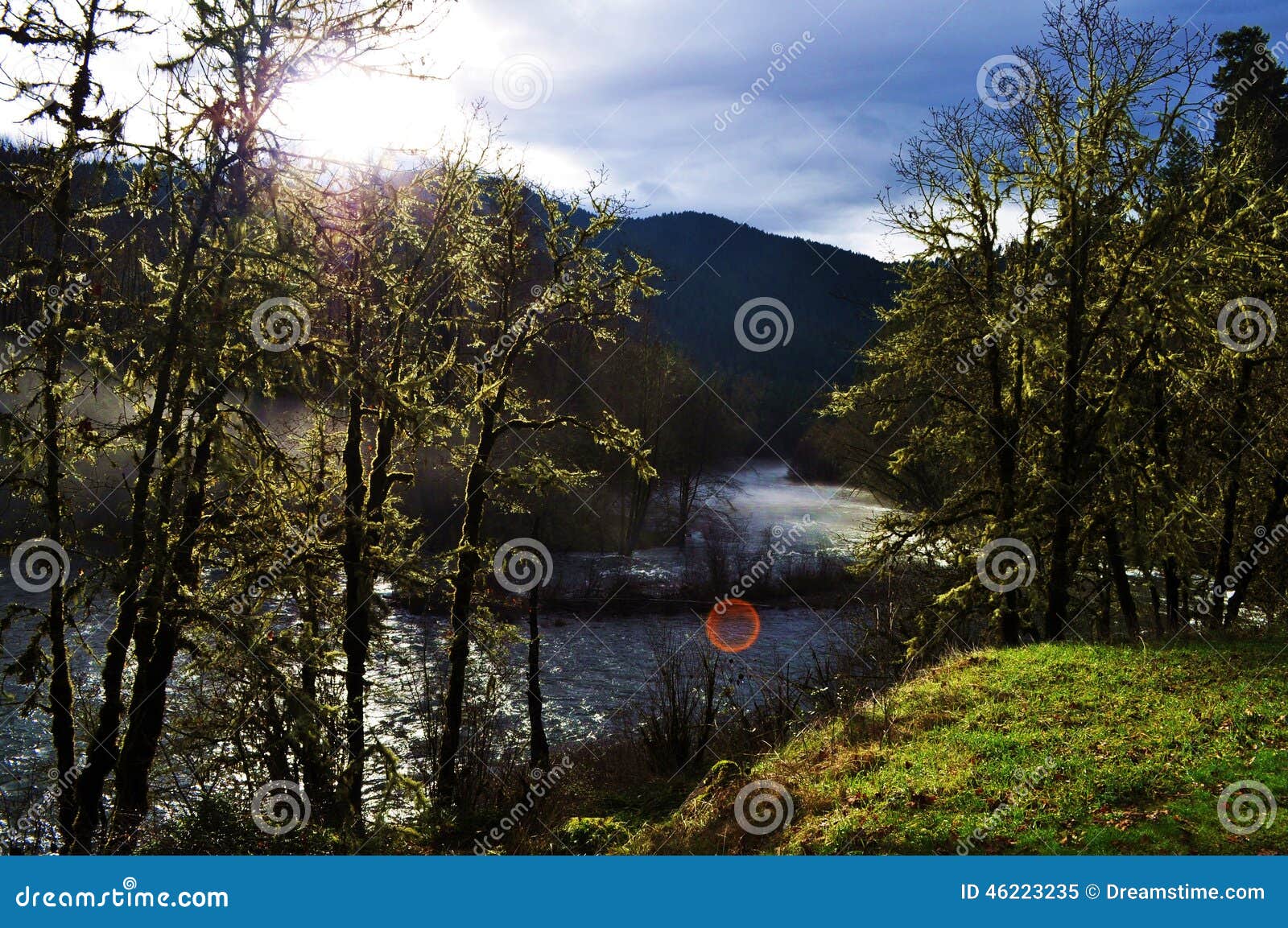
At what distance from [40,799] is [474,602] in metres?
7.64

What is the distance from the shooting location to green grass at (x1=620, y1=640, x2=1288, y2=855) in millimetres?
6922

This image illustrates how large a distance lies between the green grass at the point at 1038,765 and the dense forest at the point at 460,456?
0.50m

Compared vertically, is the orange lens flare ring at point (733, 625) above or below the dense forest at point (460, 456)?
below

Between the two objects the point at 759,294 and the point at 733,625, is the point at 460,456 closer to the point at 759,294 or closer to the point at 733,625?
the point at 733,625

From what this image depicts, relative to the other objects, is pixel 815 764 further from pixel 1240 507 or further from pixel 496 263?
pixel 1240 507

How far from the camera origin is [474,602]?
55.6 ft

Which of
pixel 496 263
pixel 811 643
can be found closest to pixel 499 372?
pixel 496 263

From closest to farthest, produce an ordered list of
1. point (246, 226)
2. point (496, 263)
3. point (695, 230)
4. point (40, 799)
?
1. point (246, 226)
2. point (40, 799)
3. point (496, 263)
4. point (695, 230)

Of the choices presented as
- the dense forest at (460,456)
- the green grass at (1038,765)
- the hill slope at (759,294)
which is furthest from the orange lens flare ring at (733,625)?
the hill slope at (759,294)

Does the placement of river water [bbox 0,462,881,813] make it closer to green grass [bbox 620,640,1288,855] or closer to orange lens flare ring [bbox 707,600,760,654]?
orange lens flare ring [bbox 707,600,760,654]

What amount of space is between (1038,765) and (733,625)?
916 inches

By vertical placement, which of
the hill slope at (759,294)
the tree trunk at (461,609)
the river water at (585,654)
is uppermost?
the hill slope at (759,294)

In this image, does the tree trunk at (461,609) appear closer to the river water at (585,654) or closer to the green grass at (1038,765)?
the river water at (585,654)

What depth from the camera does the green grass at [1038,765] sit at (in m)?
6.92
